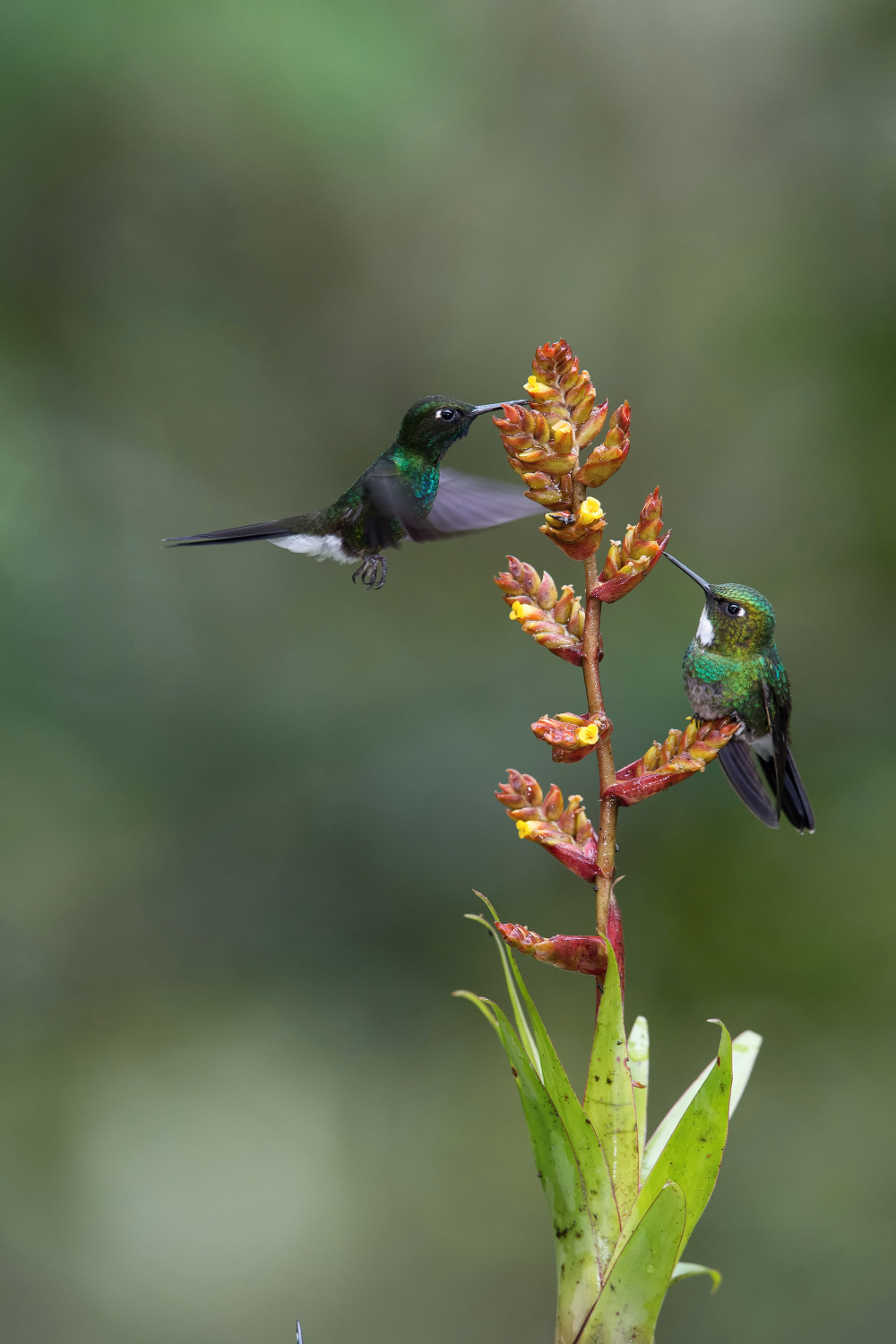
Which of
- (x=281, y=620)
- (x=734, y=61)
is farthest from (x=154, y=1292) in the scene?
(x=734, y=61)

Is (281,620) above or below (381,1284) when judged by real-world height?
above

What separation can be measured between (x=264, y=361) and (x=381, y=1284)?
146 inches

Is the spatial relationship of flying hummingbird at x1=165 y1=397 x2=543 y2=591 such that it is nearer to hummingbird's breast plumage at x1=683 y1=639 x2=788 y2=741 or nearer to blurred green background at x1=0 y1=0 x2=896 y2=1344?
hummingbird's breast plumage at x1=683 y1=639 x2=788 y2=741

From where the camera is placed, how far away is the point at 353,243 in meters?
3.98

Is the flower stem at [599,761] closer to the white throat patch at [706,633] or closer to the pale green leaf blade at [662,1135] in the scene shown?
the pale green leaf blade at [662,1135]

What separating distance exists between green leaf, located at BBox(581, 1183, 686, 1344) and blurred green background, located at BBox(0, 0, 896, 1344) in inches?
111

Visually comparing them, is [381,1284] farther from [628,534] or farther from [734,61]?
[734,61]

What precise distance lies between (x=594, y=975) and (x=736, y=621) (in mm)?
518

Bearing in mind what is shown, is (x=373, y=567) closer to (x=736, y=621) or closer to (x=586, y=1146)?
(x=736, y=621)

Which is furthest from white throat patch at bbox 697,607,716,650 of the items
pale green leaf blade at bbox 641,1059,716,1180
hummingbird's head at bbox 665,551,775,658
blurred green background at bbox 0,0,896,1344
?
blurred green background at bbox 0,0,896,1344

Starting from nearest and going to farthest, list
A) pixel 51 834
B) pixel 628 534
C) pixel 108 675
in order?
1. pixel 628 534
2. pixel 108 675
3. pixel 51 834

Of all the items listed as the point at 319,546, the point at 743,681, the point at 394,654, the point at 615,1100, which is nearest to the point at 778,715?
the point at 743,681

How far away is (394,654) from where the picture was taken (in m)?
4.09

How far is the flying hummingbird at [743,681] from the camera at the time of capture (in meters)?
1.09
